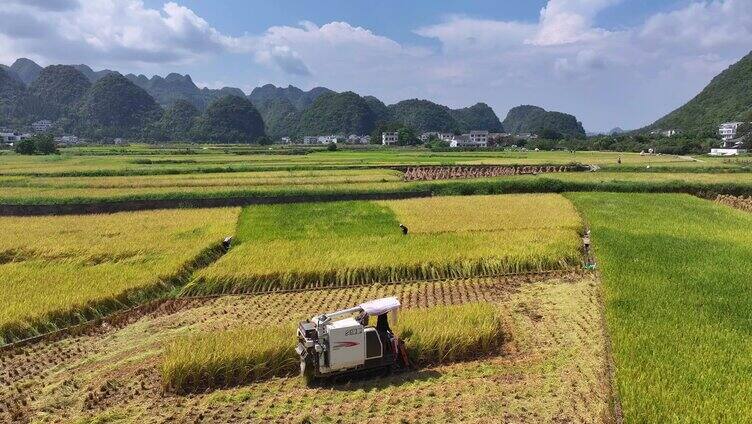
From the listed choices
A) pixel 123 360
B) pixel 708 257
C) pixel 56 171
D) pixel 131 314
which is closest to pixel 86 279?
pixel 131 314

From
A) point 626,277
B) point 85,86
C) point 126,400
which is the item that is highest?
point 85,86

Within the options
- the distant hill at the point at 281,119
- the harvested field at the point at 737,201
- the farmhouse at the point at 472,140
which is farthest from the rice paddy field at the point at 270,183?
the distant hill at the point at 281,119

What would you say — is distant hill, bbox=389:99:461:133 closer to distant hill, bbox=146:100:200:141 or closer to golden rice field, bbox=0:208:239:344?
distant hill, bbox=146:100:200:141

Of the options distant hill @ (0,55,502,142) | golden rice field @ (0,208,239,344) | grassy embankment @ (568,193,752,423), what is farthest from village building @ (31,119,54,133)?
grassy embankment @ (568,193,752,423)

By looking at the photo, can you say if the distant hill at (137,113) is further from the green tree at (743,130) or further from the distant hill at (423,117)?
the green tree at (743,130)

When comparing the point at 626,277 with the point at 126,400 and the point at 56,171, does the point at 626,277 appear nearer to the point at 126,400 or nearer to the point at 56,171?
the point at 126,400

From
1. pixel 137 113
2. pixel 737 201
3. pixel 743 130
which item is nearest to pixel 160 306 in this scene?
pixel 737 201
